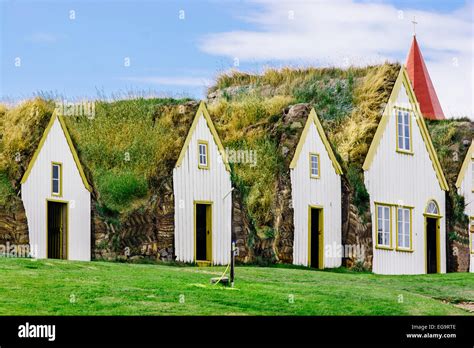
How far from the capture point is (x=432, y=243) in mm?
45188

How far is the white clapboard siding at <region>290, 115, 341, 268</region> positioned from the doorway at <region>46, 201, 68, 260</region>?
690cm

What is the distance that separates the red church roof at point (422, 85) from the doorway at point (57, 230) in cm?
1488

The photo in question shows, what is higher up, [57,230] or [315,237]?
[57,230]

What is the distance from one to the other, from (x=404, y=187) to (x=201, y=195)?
771 centimetres

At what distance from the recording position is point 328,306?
32.2m

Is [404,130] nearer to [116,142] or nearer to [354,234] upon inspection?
[354,234]

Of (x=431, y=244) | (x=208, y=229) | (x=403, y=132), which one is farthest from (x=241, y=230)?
(x=431, y=244)

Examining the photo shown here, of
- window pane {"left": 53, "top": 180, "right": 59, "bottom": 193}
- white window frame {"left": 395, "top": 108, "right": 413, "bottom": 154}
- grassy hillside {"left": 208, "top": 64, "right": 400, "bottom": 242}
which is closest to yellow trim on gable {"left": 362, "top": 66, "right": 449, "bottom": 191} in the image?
grassy hillside {"left": 208, "top": 64, "right": 400, "bottom": 242}

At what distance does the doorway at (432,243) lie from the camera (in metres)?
45.0

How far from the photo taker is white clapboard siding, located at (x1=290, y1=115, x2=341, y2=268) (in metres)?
41.5

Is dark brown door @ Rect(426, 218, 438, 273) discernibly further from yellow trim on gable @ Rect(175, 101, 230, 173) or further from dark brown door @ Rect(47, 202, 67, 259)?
dark brown door @ Rect(47, 202, 67, 259)

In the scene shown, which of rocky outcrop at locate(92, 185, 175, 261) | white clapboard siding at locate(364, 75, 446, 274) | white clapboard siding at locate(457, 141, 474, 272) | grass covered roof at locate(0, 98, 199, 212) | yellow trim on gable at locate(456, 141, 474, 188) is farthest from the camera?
yellow trim on gable at locate(456, 141, 474, 188)
